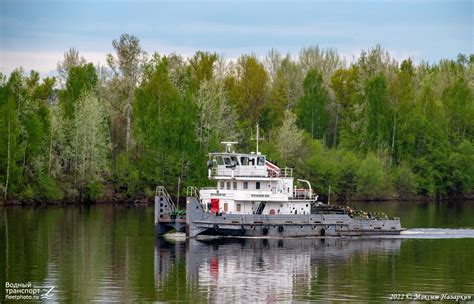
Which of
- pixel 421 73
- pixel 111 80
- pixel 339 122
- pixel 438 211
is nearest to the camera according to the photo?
pixel 438 211

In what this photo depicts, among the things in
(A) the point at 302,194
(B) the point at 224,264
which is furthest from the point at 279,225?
(B) the point at 224,264

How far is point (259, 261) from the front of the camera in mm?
60969

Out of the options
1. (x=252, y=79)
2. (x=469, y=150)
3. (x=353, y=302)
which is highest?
(x=252, y=79)

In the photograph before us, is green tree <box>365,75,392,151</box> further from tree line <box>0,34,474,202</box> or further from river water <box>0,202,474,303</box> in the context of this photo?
river water <box>0,202,474,303</box>

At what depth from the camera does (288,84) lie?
143250mm

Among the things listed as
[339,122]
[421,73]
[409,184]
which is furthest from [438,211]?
[421,73]

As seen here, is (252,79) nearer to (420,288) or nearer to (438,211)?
(438,211)

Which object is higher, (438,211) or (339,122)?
(339,122)

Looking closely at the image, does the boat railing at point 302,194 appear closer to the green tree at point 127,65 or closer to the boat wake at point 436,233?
the boat wake at point 436,233

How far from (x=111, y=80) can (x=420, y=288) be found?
3100 inches

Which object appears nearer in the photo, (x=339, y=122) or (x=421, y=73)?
(x=339, y=122)

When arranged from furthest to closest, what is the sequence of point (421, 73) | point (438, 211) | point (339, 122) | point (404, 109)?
point (421, 73)
point (339, 122)
point (404, 109)
point (438, 211)

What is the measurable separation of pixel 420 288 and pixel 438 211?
56695mm

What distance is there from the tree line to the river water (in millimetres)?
23646
